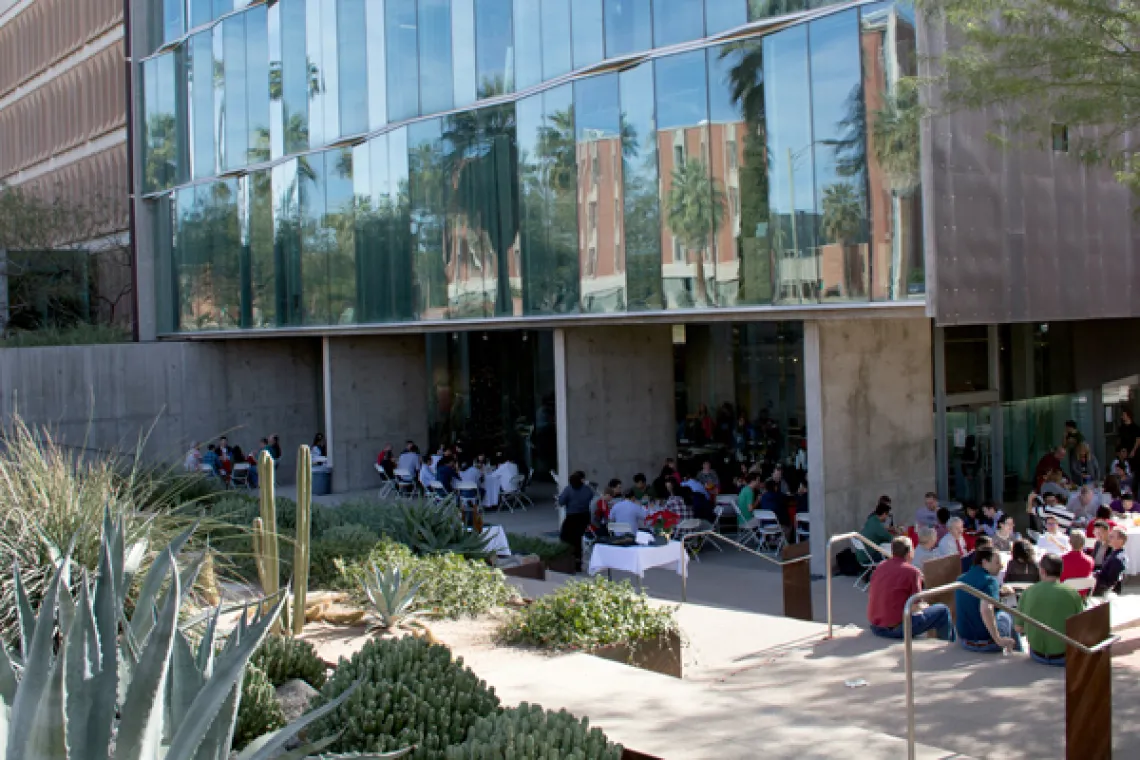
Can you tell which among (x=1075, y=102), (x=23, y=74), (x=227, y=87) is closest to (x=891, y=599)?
(x=1075, y=102)

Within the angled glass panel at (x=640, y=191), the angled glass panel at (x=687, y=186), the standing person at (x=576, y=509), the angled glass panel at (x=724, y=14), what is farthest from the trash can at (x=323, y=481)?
the angled glass panel at (x=724, y=14)

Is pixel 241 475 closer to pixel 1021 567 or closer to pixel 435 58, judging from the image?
pixel 435 58

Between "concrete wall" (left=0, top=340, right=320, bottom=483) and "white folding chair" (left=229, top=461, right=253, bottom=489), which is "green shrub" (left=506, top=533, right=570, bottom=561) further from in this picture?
"concrete wall" (left=0, top=340, right=320, bottom=483)

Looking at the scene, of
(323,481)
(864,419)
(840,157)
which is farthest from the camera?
(323,481)

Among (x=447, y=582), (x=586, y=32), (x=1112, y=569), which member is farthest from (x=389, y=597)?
(x=586, y=32)

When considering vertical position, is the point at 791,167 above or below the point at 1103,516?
above

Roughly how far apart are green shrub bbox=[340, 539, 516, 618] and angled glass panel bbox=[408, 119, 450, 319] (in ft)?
38.9

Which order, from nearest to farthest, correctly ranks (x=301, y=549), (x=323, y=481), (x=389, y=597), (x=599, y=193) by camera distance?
1. (x=301, y=549)
2. (x=389, y=597)
3. (x=599, y=193)
4. (x=323, y=481)

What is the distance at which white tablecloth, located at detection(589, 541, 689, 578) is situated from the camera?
13414mm

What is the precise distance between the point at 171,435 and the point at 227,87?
904cm

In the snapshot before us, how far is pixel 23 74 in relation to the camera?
4481 centimetres

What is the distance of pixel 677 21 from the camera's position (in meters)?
16.5

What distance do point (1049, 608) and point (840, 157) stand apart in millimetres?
7307

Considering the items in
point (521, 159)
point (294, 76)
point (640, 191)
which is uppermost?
point (294, 76)
